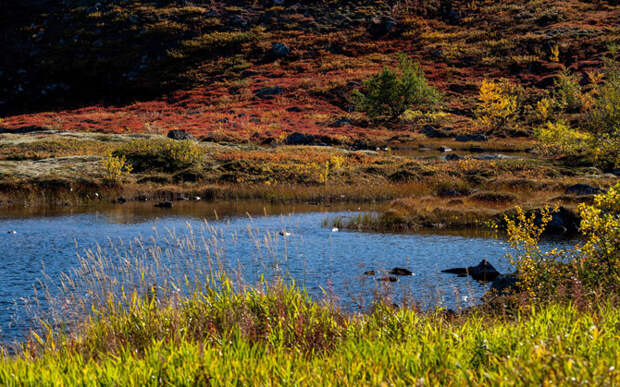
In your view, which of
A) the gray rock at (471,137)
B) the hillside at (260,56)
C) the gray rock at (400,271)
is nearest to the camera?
the gray rock at (400,271)

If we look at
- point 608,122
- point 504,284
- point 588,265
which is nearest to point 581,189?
point 608,122

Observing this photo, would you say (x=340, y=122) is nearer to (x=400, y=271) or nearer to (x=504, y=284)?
(x=400, y=271)

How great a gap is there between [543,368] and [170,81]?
10302cm

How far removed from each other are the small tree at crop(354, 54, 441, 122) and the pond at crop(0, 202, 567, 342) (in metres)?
46.9

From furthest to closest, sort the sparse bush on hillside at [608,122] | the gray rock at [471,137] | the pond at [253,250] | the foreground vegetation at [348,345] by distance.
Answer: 1. the gray rock at [471,137]
2. the sparse bush on hillside at [608,122]
3. the pond at [253,250]
4. the foreground vegetation at [348,345]

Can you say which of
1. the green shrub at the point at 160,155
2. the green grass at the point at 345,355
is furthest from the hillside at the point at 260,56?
the green grass at the point at 345,355

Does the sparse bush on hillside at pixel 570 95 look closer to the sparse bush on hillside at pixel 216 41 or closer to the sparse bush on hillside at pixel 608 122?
the sparse bush on hillside at pixel 608 122

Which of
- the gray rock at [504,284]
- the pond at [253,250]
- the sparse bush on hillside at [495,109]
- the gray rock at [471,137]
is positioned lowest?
the pond at [253,250]

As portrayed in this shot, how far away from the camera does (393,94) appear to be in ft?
257

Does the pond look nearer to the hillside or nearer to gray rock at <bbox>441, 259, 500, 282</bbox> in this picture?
gray rock at <bbox>441, 259, 500, 282</bbox>

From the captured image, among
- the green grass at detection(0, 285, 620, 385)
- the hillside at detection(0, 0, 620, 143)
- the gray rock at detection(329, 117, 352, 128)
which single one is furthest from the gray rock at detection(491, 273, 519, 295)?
the gray rock at detection(329, 117, 352, 128)

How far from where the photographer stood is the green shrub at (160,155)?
4666 centimetres

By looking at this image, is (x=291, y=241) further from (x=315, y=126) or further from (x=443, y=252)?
(x=315, y=126)

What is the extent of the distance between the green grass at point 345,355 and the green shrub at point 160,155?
129 ft
